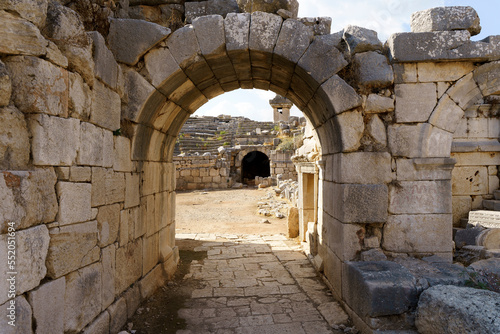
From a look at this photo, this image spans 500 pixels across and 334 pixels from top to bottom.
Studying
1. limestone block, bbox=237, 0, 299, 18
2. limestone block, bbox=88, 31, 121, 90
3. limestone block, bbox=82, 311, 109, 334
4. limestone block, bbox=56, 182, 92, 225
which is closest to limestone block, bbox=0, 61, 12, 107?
limestone block, bbox=56, 182, 92, 225

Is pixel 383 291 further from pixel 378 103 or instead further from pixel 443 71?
pixel 443 71

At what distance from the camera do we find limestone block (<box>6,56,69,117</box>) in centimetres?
223

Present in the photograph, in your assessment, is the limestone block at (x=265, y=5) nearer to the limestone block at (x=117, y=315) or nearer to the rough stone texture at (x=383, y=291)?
the rough stone texture at (x=383, y=291)

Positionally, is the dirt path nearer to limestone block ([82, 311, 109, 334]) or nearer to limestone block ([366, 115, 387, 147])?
limestone block ([366, 115, 387, 147])

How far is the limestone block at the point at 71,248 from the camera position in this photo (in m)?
2.43

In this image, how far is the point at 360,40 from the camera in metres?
3.82

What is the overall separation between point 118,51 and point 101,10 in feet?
1.47

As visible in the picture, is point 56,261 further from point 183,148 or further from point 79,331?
point 183,148

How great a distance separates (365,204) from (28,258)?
3383 mm

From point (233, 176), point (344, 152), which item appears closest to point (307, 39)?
point (344, 152)

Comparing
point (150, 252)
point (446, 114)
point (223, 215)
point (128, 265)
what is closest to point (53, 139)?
point (128, 265)

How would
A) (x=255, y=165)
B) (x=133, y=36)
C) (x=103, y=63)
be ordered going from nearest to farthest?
(x=103, y=63)
(x=133, y=36)
(x=255, y=165)

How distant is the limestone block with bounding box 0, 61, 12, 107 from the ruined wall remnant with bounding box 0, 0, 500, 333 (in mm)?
110

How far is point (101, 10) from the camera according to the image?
3465 millimetres
